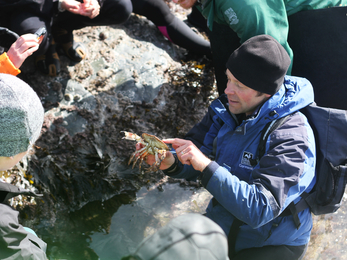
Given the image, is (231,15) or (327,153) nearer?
(327,153)

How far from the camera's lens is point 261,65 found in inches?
79.3

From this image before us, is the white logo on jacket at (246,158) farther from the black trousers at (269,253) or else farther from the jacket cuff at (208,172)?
the black trousers at (269,253)

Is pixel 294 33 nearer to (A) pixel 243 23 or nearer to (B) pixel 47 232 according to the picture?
(A) pixel 243 23

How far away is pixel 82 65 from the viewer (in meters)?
3.66

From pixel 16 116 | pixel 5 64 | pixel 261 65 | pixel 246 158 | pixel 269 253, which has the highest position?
pixel 16 116

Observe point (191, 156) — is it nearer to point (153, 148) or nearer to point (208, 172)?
point (208, 172)

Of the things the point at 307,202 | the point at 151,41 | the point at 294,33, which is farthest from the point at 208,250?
the point at 151,41


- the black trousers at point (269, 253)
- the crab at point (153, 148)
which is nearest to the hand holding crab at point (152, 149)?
the crab at point (153, 148)

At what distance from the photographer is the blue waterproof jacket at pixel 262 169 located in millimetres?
1812

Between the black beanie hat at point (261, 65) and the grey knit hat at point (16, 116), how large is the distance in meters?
1.34

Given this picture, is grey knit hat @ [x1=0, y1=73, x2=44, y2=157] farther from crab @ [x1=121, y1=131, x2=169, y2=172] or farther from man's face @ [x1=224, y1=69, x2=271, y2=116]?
man's face @ [x1=224, y1=69, x2=271, y2=116]

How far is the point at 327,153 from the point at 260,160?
0.48 metres

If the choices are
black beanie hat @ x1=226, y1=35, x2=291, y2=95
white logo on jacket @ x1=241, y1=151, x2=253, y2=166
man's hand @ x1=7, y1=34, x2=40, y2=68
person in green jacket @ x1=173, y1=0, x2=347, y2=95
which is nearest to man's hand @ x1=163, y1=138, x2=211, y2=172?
white logo on jacket @ x1=241, y1=151, x2=253, y2=166

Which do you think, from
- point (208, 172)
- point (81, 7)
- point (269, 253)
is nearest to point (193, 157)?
point (208, 172)
